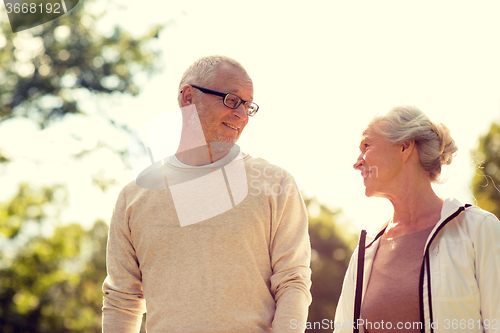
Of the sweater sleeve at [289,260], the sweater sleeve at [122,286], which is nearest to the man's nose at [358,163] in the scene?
the sweater sleeve at [289,260]

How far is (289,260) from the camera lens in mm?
2293

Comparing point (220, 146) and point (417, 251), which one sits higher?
point (220, 146)

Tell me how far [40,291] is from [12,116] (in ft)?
34.5

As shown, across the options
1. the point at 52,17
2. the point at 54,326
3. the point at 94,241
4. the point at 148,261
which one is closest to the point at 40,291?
the point at 54,326

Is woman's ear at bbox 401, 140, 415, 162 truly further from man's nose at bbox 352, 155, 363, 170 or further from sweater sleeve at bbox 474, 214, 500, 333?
sweater sleeve at bbox 474, 214, 500, 333

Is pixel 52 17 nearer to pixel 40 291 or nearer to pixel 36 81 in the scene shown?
pixel 36 81

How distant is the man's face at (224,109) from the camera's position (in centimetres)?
259

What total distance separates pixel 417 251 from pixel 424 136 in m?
0.66

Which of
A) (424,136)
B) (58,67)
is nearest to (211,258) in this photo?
(424,136)

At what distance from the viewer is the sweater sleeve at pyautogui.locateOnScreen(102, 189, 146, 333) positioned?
2482 millimetres

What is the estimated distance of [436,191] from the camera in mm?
2732

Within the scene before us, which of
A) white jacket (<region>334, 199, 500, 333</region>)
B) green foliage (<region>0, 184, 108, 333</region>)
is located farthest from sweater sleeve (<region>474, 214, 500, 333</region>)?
green foliage (<region>0, 184, 108, 333</region>)

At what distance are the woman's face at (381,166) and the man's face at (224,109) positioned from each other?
2.54 feet

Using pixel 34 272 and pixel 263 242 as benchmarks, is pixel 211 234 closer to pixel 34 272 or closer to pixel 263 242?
pixel 263 242
